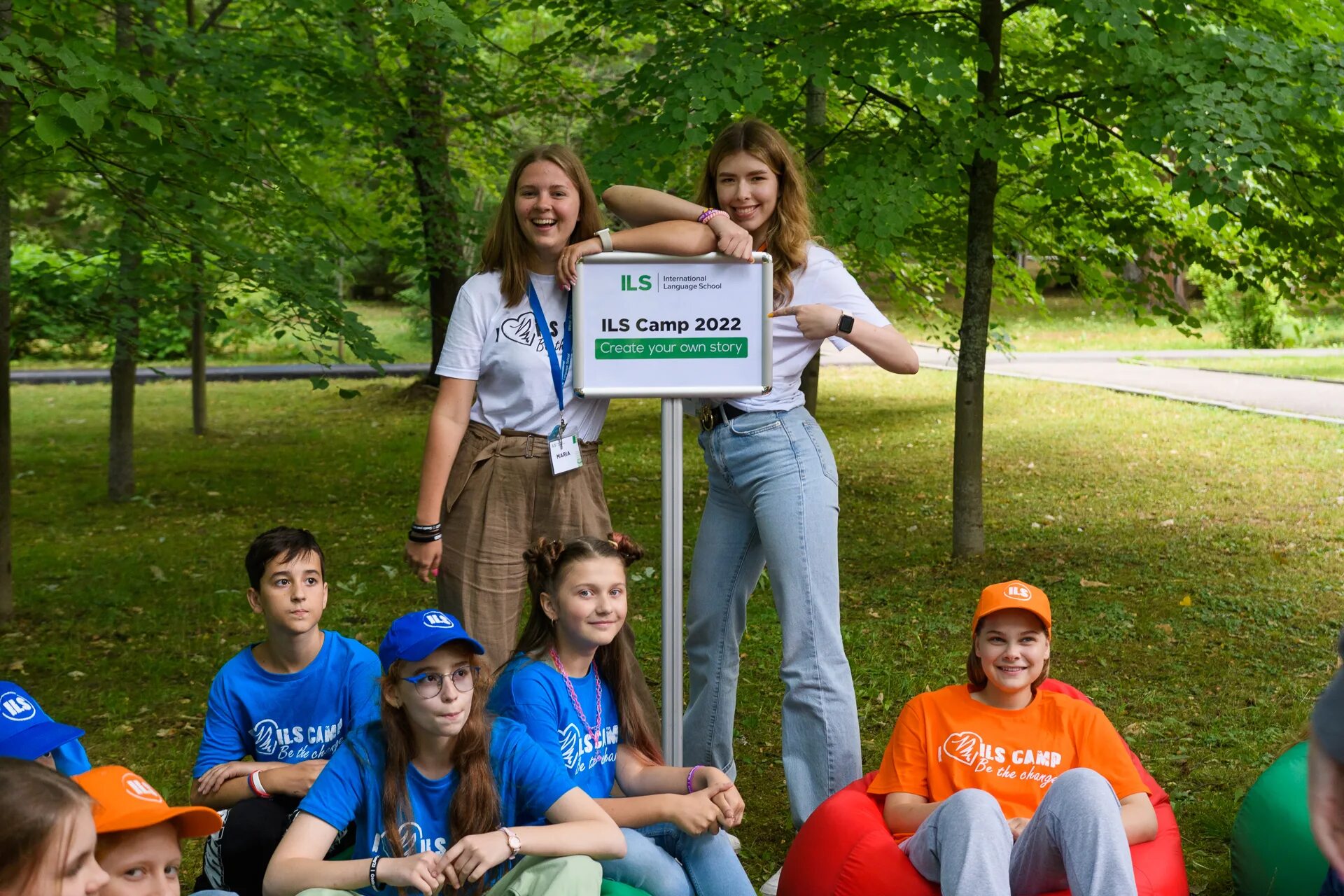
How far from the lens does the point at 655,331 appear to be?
→ 11.3 feet

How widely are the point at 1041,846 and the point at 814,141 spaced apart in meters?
4.91

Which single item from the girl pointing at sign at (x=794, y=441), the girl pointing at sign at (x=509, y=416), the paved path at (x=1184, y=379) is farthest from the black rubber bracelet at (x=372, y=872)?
the paved path at (x=1184, y=379)

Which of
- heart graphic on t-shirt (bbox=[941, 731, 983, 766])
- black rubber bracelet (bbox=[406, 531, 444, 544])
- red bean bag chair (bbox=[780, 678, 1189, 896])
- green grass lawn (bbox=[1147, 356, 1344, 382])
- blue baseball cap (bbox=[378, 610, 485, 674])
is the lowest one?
Answer: red bean bag chair (bbox=[780, 678, 1189, 896])

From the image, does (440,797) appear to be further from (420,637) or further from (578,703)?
(578,703)

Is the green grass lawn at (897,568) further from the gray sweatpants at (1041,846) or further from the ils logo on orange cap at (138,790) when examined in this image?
the ils logo on orange cap at (138,790)

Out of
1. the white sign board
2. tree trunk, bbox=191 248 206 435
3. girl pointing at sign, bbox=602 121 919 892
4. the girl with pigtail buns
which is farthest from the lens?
tree trunk, bbox=191 248 206 435

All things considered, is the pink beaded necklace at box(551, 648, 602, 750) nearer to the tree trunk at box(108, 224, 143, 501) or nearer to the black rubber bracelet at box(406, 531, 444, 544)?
the black rubber bracelet at box(406, 531, 444, 544)

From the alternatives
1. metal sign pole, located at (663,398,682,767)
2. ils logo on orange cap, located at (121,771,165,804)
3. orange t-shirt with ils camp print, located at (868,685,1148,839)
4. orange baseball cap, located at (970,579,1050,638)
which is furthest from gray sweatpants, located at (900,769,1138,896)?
ils logo on orange cap, located at (121,771,165,804)

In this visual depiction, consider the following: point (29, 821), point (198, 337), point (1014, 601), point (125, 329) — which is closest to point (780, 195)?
point (1014, 601)

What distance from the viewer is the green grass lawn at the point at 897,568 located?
17.1 ft

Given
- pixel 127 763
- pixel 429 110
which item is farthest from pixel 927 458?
pixel 127 763

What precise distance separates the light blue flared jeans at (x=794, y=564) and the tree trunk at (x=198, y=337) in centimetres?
377

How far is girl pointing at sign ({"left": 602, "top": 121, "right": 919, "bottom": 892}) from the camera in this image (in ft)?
11.9

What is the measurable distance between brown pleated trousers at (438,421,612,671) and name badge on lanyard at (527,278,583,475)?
A: 4 centimetres
